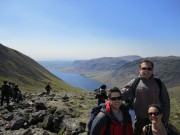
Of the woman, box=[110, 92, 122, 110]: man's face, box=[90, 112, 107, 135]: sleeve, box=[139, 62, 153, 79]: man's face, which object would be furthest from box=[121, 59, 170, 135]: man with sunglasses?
box=[90, 112, 107, 135]: sleeve

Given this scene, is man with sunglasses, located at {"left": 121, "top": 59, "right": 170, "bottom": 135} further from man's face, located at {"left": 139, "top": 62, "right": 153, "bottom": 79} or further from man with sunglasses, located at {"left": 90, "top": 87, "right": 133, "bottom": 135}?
man with sunglasses, located at {"left": 90, "top": 87, "right": 133, "bottom": 135}

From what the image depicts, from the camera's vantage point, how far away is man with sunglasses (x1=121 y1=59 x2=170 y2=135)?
8.75 metres

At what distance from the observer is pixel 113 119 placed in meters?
7.62

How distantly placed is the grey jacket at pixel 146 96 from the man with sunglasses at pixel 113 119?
0.99 metres

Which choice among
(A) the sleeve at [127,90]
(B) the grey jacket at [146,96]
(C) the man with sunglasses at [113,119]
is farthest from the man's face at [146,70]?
(C) the man with sunglasses at [113,119]

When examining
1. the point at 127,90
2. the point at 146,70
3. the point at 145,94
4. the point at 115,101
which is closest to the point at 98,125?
the point at 115,101

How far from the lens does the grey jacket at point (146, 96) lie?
8766mm

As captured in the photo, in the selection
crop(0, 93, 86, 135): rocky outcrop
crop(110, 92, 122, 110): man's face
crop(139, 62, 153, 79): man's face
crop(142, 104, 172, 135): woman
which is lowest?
crop(0, 93, 86, 135): rocky outcrop

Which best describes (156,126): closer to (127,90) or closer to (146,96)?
(146,96)

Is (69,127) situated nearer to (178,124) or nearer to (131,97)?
(131,97)

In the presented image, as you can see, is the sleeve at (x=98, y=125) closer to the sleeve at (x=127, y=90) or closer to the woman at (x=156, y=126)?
the woman at (x=156, y=126)

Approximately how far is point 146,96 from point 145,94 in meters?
0.08

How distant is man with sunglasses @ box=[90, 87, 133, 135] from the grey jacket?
0.99 meters

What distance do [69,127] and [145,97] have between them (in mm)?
9252
